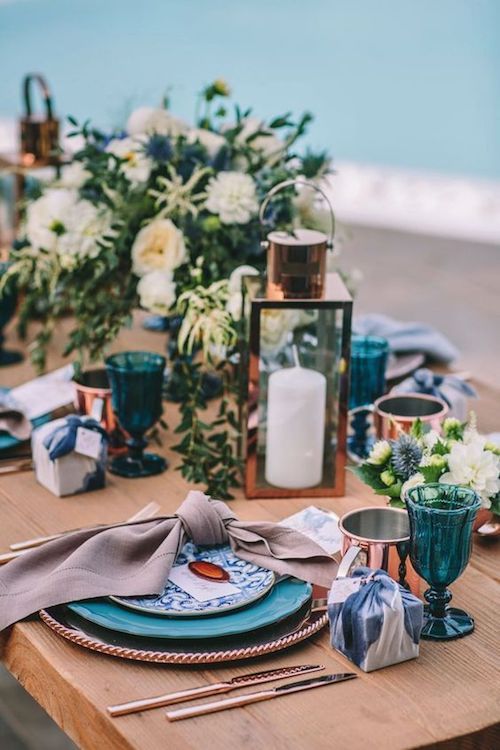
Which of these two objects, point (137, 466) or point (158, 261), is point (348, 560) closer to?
point (137, 466)

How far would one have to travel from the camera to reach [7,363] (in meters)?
2.00

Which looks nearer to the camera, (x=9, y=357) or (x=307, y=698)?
(x=307, y=698)

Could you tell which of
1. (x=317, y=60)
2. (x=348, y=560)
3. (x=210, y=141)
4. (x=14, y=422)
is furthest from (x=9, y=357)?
(x=317, y=60)

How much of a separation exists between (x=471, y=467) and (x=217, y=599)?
0.31 meters

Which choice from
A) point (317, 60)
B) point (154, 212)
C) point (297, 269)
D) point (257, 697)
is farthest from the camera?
point (317, 60)

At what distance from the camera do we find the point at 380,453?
1245mm

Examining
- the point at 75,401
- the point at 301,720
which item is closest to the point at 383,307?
the point at 75,401

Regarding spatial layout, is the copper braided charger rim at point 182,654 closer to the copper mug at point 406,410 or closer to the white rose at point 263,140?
the copper mug at point 406,410

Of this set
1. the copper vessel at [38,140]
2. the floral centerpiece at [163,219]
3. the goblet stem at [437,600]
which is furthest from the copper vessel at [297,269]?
the copper vessel at [38,140]

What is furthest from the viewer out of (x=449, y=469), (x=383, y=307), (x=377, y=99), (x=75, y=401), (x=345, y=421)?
(x=377, y=99)

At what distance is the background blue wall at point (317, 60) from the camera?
9719 millimetres

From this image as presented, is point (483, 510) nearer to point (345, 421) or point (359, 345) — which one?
point (345, 421)

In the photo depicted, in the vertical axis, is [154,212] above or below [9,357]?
above

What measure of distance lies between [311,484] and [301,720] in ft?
1.85
